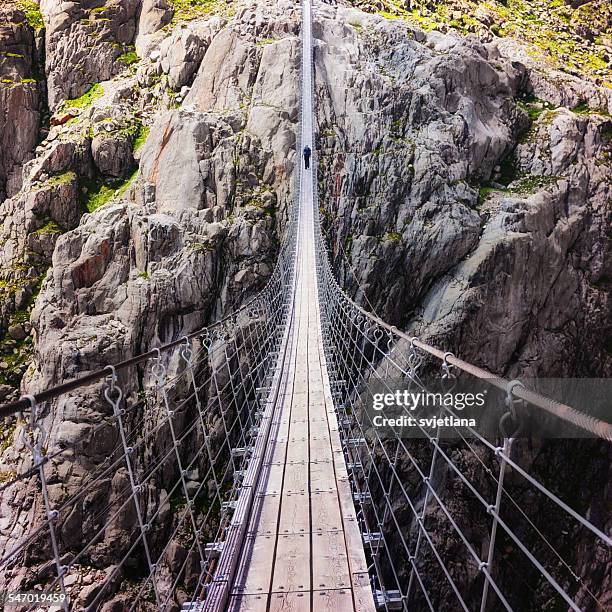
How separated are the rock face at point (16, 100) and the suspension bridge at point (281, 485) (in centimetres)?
1093

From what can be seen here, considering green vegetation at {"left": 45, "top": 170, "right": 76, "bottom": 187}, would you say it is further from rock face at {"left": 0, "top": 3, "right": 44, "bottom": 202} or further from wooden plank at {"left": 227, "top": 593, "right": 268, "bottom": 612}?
wooden plank at {"left": 227, "top": 593, "right": 268, "bottom": 612}

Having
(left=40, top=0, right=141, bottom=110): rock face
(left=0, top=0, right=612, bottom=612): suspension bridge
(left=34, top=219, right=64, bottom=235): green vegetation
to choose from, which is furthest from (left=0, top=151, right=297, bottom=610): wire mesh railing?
(left=40, top=0, right=141, bottom=110): rock face

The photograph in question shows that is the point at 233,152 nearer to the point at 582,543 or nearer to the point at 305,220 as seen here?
the point at 305,220

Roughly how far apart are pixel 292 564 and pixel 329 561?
21 centimetres

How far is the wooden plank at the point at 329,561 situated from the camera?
7.24 feet

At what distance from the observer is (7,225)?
13.8 metres

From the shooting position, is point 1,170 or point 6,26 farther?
point 6,26

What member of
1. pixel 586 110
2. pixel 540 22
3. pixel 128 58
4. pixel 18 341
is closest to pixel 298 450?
pixel 18 341

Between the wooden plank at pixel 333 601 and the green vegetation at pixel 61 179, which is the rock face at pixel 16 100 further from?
the wooden plank at pixel 333 601

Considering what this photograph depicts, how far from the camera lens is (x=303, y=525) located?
266cm

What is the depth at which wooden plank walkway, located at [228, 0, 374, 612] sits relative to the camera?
2.14m

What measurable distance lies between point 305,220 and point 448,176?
173 inches

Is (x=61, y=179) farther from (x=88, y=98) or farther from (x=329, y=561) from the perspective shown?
(x=329, y=561)

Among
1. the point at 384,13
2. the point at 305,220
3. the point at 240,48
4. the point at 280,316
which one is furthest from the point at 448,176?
the point at 384,13
